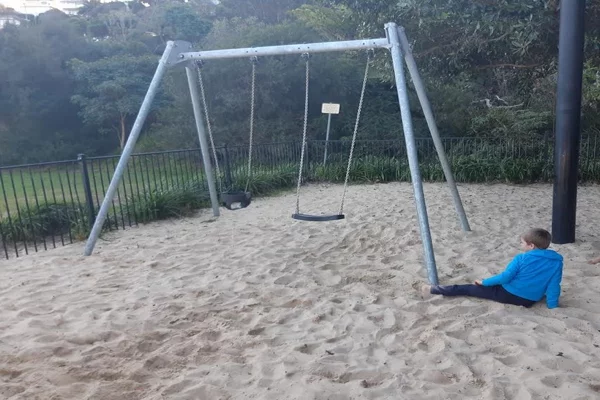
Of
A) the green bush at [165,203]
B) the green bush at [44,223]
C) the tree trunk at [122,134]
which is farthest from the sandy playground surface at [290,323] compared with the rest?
the tree trunk at [122,134]

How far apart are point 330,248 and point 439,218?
6.44 ft

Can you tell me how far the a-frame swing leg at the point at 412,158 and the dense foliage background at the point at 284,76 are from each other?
2.46 m

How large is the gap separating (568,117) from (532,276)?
227 cm

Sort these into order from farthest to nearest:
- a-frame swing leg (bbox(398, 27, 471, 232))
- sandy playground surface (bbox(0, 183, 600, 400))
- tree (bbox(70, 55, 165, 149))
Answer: tree (bbox(70, 55, 165, 149))
a-frame swing leg (bbox(398, 27, 471, 232))
sandy playground surface (bbox(0, 183, 600, 400))

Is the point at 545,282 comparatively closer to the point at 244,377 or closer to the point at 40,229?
the point at 244,377

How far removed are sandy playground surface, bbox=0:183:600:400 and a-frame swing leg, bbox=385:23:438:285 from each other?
26cm

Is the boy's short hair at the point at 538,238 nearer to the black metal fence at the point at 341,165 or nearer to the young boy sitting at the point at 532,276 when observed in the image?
the young boy sitting at the point at 532,276

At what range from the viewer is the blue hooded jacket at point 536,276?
3.43 meters

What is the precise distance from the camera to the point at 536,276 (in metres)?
3.48

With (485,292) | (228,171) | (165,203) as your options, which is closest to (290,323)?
(485,292)

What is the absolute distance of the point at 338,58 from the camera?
50.6ft

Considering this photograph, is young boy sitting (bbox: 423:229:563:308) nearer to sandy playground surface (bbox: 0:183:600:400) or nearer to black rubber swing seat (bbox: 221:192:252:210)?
sandy playground surface (bbox: 0:183:600:400)

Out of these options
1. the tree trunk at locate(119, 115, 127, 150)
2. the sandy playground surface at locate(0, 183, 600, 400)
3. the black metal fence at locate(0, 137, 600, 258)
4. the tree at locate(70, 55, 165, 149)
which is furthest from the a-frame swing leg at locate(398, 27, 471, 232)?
the tree trunk at locate(119, 115, 127, 150)

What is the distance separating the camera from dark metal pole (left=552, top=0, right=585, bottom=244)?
484 cm
